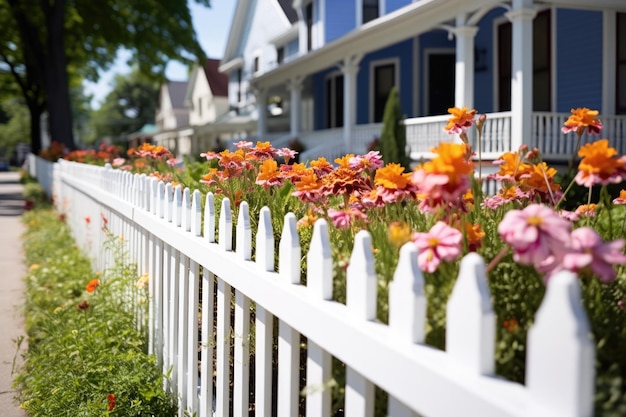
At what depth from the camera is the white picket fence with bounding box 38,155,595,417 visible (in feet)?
4.33

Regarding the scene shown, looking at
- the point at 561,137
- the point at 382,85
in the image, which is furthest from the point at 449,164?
the point at 382,85

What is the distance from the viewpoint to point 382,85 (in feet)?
58.9

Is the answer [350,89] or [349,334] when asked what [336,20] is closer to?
[350,89]

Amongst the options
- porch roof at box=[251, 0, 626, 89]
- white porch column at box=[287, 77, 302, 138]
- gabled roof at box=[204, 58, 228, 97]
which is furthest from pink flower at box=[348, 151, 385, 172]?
gabled roof at box=[204, 58, 228, 97]

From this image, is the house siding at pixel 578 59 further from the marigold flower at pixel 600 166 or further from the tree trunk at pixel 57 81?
the tree trunk at pixel 57 81

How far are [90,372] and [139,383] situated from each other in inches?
12.8

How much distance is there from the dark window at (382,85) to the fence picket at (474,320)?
1651 cm

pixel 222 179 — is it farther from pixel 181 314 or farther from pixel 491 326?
pixel 491 326

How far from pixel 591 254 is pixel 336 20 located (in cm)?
1962

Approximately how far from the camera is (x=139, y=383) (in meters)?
3.71

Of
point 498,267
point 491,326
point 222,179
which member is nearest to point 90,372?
point 222,179

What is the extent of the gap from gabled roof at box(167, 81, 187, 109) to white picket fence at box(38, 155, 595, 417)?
174 feet

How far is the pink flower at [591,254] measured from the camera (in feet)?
4.96

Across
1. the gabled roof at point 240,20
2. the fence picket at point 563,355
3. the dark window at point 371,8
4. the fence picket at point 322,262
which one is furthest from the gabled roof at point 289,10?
the fence picket at point 563,355
